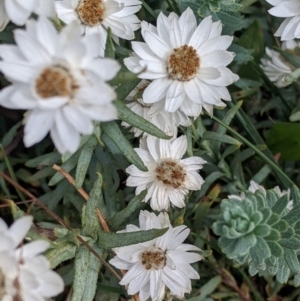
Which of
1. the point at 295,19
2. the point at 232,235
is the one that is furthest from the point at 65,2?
the point at 232,235

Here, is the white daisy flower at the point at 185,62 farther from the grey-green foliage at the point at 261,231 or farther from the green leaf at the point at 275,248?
the green leaf at the point at 275,248

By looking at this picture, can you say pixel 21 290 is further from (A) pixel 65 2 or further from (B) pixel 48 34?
(A) pixel 65 2

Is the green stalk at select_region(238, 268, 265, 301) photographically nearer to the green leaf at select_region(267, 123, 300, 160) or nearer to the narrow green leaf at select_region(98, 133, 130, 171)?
the green leaf at select_region(267, 123, 300, 160)

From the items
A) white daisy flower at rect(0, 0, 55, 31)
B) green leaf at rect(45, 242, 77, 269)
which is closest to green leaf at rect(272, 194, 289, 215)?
green leaf at rect(45, 242, 77, 269)

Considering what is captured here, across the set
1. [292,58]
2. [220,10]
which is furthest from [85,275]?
[292,58]

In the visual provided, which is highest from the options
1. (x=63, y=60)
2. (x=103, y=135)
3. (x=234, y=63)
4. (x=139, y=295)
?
(x=63, y=60)

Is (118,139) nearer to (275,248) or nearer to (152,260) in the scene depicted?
(152,260)

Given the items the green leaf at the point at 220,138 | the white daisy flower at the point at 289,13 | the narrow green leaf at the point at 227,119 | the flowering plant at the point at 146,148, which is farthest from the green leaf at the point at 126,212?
the white daisy flower at the point at 289,13
